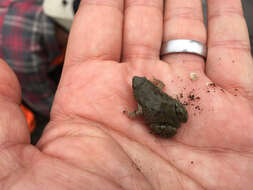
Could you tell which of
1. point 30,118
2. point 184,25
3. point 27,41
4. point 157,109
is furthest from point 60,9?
point 157,109

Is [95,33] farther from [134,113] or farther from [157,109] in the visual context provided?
[157,109]

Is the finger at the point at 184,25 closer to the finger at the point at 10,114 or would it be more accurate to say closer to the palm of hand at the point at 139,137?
the palm of hand at the point at 139,137

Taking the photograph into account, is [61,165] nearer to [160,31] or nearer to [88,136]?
[88,136]

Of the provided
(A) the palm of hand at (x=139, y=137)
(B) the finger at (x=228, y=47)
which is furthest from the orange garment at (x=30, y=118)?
(B) the finger at (x=228, y=47)

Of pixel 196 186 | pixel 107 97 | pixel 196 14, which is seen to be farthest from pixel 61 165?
pixel 196 14

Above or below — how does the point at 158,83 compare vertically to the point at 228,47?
below

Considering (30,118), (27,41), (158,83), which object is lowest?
(30,118)
